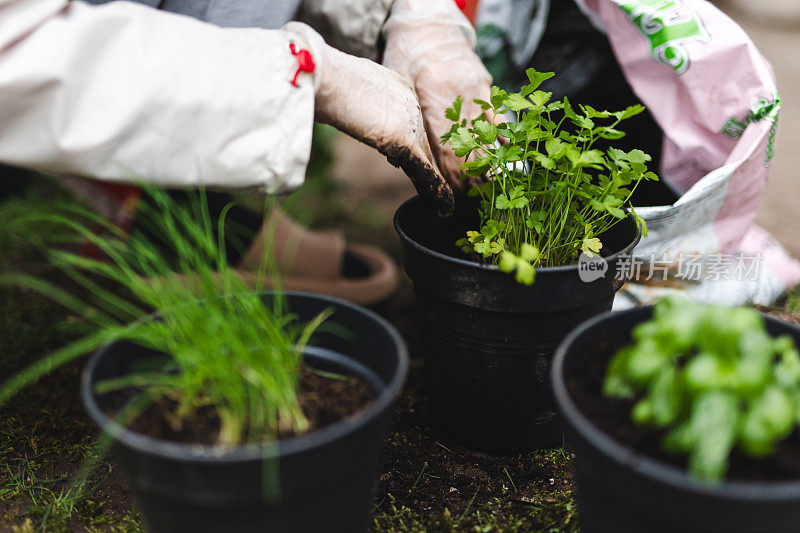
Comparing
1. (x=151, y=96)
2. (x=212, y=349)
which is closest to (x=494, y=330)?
(x=212, y=349)

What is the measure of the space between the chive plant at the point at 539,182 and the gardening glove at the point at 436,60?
0.25 meters

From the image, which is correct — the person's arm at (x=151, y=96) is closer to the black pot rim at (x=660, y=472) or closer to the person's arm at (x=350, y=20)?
the person's arm at (x=350, y=20)

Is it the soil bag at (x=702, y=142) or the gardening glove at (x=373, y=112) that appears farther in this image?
the soil bag at (x=702, y=142)

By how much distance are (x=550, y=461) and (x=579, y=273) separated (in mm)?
464

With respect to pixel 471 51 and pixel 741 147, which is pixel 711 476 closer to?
pixel 741 147

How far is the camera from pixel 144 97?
1.07 m

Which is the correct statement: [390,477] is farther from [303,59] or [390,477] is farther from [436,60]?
[436,60]

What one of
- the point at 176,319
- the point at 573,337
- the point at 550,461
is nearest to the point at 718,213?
the point at 550,461

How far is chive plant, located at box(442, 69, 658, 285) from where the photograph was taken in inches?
48.0

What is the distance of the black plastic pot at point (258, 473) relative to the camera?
2.64ft

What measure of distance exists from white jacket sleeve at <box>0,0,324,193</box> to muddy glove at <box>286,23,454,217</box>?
114 mm

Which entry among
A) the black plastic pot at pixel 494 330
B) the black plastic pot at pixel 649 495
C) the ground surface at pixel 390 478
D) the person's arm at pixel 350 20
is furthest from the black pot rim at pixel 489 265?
the person's arm at pixel 350 20

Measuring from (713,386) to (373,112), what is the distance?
0.84 meters

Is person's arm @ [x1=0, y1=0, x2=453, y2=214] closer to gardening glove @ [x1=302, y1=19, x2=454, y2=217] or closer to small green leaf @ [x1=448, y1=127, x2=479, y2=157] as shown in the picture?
gardening glove @ [x1=302, y1=19, x2=454, y2=217]
